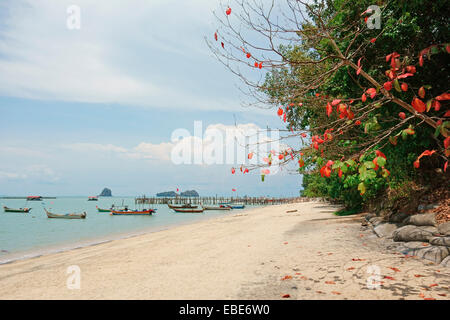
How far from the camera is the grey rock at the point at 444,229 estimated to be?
718 centimetres

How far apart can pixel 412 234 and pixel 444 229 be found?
82cm

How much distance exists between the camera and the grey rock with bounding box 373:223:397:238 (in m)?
9.56

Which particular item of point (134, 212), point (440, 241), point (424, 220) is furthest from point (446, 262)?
point (134, 212)

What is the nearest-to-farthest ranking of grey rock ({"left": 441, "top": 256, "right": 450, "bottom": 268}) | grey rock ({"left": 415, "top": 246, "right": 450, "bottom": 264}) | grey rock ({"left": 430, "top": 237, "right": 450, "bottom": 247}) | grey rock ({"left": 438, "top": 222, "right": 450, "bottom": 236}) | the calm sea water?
grey rock ({"left": 441, "top": 256, "right": 450, "bottom": 268}), grey rock ({"left": 415, "top": 246, "right": 450, "bottom": 264}), grey rock ({"left": 430, "top": 237, "right": 450, "bottom": 247}), grey rock ({"left": 438, "top": 222, "right": 450, "bottom": 236}), the calm sea water

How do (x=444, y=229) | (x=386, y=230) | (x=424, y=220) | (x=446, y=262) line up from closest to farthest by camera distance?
(x=446, y=262)
(x=444, y=229)
(x=424, y=220)
(x=386, y=230)

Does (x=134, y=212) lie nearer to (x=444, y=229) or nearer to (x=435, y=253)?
(x=444, y=229)

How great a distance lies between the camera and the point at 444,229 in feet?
23.9

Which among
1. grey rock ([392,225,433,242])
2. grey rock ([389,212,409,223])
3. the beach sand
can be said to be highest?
grey rock ([389,212,409,223])

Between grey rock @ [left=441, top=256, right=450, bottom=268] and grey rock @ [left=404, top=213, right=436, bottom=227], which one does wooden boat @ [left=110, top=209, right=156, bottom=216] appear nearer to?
grey rock @ [left=404, top=213, right=436, bottom=227]

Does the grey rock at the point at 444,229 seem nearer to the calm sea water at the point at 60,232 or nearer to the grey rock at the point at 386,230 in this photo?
the grey rock at the point at 386,230

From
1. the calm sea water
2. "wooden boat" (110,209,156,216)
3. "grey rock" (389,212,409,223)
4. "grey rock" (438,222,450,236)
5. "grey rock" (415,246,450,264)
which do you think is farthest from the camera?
"wooden boat" (110,209,156,216)

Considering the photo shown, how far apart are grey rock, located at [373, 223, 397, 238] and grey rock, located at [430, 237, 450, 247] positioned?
2.30 meters

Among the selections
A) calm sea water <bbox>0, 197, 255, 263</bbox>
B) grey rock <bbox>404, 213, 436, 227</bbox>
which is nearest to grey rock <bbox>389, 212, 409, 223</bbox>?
grey rock <bbox>404, 213, 436, 227</bbox>
